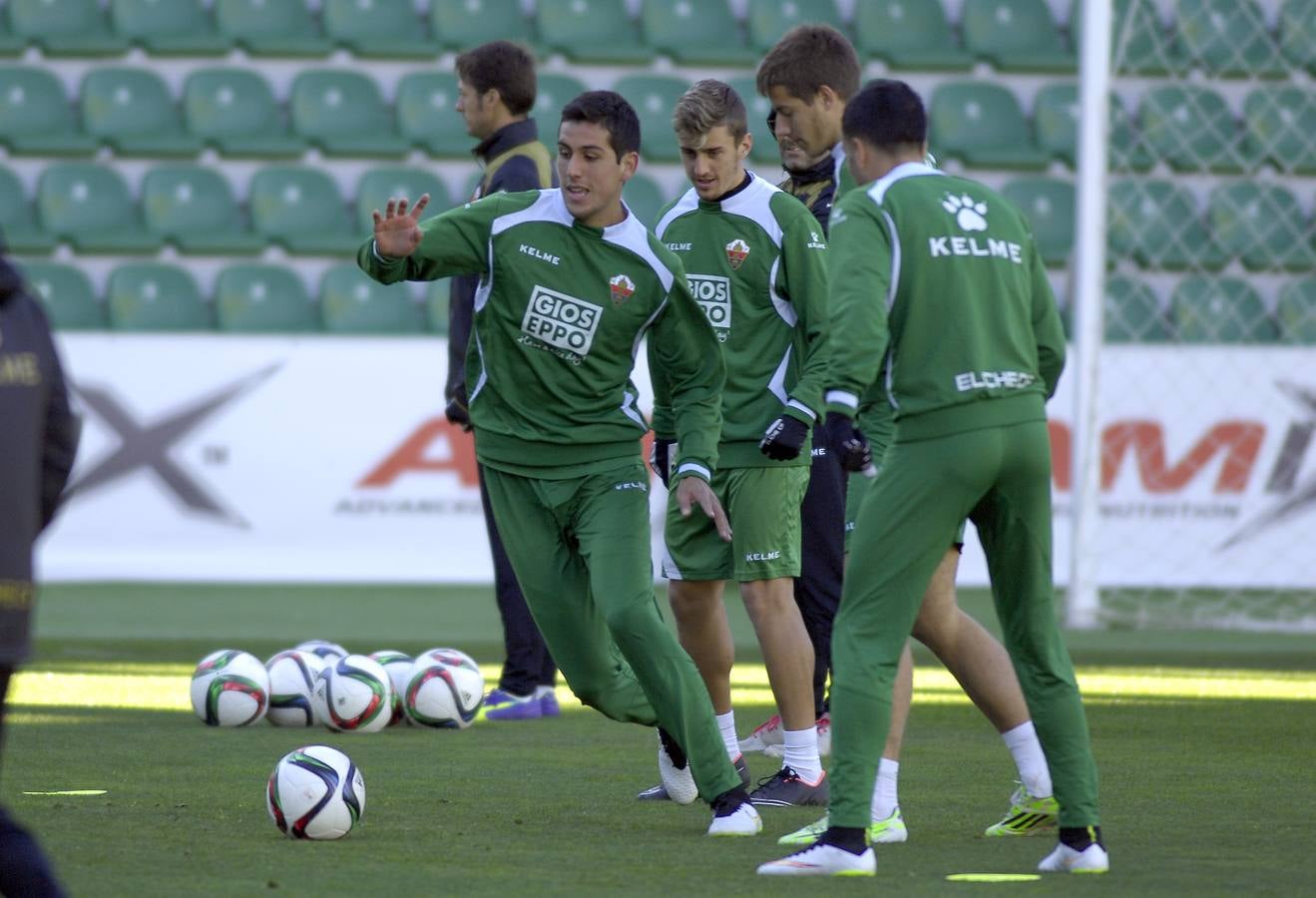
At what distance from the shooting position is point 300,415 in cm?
1318

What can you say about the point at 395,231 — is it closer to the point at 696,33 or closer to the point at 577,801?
the point at 577,801

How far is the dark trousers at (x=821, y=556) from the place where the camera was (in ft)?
22.2

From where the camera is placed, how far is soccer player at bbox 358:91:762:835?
210 inches

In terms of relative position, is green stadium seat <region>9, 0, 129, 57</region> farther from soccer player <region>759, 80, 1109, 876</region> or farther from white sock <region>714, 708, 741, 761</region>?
soccer player <region>759, 80, 1109, 876</region>

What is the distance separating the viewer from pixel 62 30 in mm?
→ 16109

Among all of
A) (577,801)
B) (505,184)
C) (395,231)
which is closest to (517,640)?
(505,184)

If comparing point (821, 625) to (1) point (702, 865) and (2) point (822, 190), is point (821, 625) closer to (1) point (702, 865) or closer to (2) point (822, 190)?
(2) point (822, 190)

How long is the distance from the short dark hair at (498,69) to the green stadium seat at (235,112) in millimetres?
8250

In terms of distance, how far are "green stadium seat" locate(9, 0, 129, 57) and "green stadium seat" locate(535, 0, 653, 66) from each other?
3.39 m

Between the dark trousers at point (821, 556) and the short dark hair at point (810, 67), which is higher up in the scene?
the short dark hair at point (810, 67)

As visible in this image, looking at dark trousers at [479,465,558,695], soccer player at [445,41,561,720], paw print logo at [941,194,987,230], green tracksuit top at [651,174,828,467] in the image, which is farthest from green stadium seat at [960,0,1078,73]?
paw print logo at [941,194,987,230]

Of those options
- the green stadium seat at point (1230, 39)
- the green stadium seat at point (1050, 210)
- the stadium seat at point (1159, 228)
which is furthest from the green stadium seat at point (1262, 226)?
the green stadium seat at point (1050, 210)

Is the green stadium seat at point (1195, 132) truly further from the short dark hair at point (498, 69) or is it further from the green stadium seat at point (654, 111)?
the short dark hair at point (498, 69)

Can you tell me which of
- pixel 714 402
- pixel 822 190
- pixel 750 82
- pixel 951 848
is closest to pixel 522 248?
pixel 714 402
